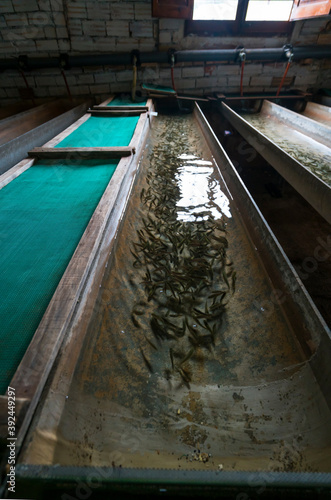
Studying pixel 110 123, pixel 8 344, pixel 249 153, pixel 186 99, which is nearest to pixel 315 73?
pixel 249 153

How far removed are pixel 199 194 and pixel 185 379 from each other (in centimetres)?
260

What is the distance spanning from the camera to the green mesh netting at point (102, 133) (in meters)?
3.81

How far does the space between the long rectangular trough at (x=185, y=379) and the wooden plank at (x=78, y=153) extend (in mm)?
1121

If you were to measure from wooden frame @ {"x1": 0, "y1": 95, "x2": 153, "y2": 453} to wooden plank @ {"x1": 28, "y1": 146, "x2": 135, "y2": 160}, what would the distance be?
661mm

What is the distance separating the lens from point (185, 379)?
1598 mm

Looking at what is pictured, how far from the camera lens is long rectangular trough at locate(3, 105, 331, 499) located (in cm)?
95

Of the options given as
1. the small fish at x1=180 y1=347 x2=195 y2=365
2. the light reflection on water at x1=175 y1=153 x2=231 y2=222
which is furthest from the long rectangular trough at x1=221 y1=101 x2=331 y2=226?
the small fish at x1=180 y1=347 x2=195 y2=365

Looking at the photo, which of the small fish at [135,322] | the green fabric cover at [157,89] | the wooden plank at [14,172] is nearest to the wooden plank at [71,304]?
the small fish at [135,322]

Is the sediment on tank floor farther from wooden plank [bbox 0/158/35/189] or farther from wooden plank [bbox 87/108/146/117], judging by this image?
wooden plank [bbox 87/108/146/117]

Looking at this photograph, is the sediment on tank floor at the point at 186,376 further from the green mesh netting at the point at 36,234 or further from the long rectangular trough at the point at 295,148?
the long rectangular trough at the point at 295,148

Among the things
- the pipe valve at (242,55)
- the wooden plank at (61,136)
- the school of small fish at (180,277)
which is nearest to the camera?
the school of small fish at (180,277)

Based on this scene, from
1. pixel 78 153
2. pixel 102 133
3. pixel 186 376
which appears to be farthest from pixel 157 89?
pixel 186 376

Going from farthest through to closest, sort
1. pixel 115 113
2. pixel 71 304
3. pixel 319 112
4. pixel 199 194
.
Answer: pixel 319 112, pixel 115 113, pixel 199 194, pixel 71 304

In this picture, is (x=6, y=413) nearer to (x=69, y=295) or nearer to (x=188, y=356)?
(x=69, y=295)
